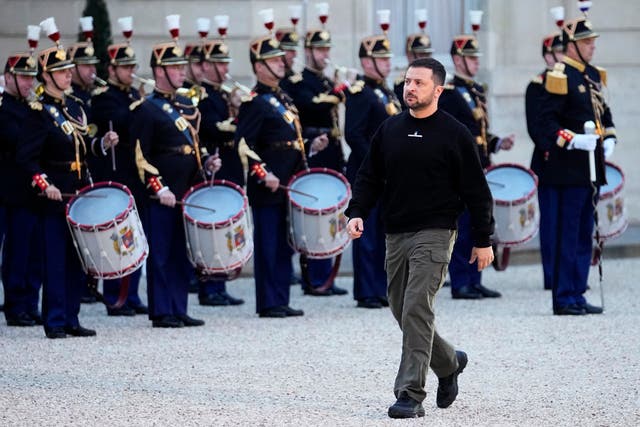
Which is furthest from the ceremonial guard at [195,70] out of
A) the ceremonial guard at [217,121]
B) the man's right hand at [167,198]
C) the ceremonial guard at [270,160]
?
the man's right hand at [167,198]

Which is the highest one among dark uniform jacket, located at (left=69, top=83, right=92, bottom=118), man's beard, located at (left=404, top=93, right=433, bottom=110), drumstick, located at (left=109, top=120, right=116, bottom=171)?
man's beard, located at (left=404, top=93, right=433, bottom=110)

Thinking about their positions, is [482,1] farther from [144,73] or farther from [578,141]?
[578,141]

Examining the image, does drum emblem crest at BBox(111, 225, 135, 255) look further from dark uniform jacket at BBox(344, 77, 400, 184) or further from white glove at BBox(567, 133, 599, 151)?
white glove at BBox(567, 133, 599, 151)

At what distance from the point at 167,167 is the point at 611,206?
3.76 metres

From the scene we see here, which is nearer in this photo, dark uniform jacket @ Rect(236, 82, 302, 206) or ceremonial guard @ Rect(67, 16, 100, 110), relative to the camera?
dark uniform jacket @ Rect(236, 82, 302, 206)

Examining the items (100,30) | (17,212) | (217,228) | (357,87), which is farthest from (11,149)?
(100,30)

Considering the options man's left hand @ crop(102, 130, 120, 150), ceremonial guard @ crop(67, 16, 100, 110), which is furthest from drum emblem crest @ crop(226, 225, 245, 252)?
ceremonial guard @ crop(67, 16, 100, 110)

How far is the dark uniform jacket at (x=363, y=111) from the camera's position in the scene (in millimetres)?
12750

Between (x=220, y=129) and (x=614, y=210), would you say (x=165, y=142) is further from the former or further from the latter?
(x=614, y=210)

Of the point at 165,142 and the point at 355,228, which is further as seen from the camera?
the point at 165,142

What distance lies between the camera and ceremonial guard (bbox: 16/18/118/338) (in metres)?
11.0

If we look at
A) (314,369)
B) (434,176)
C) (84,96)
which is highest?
(434,176)

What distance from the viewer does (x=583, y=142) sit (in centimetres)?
1172

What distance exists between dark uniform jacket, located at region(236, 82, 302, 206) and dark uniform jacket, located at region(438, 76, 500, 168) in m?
1.39
